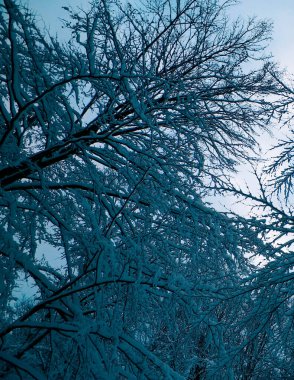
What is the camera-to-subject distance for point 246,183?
11.4ft

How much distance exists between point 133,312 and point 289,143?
3919mm

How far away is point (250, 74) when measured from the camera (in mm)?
4629

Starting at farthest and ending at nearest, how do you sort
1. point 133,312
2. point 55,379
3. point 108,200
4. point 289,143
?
point 289,143 → point 108,200 → point 133,312 → point 55,379

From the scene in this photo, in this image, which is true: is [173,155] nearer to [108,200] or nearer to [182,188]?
[182,188]

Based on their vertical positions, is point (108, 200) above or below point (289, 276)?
above

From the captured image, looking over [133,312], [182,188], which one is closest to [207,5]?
[182,188]

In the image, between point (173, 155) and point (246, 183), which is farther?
point (246, 183)

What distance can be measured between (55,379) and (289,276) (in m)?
2.16

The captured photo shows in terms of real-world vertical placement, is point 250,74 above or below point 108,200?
above

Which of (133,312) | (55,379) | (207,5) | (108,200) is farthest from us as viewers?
(207,5)

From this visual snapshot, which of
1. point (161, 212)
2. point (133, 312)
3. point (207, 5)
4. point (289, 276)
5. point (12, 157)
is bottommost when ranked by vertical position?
point (133, 312)

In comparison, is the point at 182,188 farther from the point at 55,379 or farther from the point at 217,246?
the point at 55,379

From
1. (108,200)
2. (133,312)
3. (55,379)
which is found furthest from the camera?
(108,200)

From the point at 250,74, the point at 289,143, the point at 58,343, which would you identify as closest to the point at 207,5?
the point at 250,74
